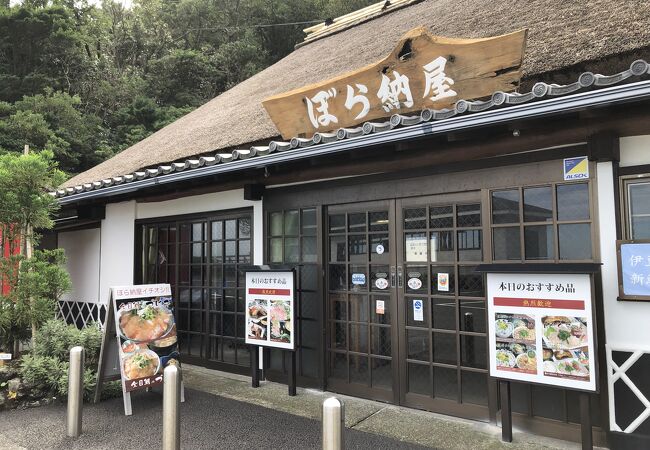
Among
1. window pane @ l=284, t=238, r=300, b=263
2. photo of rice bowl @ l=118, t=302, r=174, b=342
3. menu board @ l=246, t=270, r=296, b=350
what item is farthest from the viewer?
window pane @ l=284, t=238, r=300, b=263

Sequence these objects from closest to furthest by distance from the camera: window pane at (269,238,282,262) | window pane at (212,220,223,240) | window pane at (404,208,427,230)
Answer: window pane at (404,208,427,230), window pane at (269,238,282,262), window pane at (212,220,223,240)

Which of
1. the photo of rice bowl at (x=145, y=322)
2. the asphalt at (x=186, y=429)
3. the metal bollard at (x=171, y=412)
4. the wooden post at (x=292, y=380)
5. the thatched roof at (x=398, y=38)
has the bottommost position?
the asphalt at (x=186, y=429)

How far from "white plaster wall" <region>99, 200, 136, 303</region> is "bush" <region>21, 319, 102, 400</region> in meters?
2.25

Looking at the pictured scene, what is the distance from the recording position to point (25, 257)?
18.9 feet

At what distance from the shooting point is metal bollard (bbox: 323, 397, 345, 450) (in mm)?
2385

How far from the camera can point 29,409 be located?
4977 mm

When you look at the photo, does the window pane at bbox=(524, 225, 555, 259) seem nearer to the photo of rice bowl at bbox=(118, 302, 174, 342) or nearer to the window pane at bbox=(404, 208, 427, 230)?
the window pane at bbox=(404, 208, 427, 230)

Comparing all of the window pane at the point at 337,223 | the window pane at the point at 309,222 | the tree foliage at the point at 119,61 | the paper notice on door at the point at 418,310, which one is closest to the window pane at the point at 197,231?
the window pane at the point at 309,222

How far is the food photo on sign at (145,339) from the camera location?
15.9ft

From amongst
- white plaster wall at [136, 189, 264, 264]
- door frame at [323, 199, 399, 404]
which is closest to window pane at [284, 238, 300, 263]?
white plaster wall at [136, 189, 264, 264]

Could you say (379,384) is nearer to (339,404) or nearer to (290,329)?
(290,329)

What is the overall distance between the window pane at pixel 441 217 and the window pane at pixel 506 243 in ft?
1.50

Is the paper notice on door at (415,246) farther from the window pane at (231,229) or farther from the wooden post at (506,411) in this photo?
the window pane at (231,229)

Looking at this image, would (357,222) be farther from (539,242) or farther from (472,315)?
(539,242)
